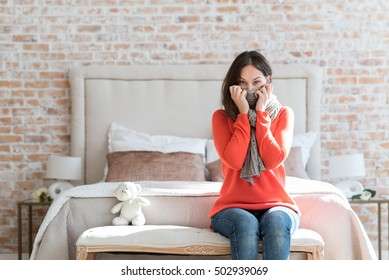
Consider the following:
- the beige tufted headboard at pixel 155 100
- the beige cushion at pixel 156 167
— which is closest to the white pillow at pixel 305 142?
the beige tufted headboard at pixel 155 100

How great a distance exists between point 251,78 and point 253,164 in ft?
1.59

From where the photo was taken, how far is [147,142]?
5199 millimetres

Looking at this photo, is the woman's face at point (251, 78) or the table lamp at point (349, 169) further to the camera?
the table lamp at point (349, 169)

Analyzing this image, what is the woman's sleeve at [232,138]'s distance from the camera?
10.7ft

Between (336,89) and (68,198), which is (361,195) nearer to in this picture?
(336,89)

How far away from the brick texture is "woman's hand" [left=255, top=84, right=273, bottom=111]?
2.05 meters

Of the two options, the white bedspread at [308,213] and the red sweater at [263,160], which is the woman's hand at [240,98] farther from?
the white bedspread at [308,213]

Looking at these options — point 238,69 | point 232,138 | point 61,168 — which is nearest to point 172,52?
point 61,168

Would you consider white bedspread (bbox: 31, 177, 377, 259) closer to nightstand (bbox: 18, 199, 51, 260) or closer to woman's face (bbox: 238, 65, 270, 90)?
woman's face (bbox: 238, 65, 270, 90)

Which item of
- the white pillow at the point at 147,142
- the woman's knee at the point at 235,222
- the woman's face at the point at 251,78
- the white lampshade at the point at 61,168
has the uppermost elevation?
the woman's face at the point at 251,78

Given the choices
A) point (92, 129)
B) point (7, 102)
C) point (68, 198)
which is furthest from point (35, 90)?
point (68, 198)

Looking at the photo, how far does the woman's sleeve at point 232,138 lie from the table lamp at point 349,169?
1.88m

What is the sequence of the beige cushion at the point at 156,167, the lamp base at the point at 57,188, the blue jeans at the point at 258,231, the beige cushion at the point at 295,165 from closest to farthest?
the blue jeans at the point at 258,231 → the beige cushion at the point at 156,167 → the beige cushion at the point at 295,165 → the lamp base at the point at 57,188

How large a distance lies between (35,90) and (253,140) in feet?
8.77
